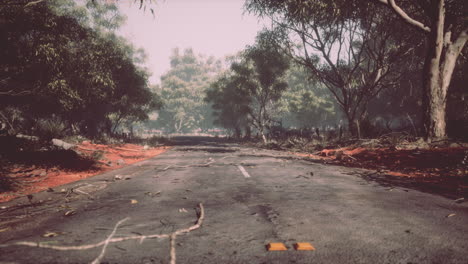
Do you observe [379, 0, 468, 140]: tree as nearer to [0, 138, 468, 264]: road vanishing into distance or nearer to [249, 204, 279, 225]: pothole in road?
[0, 138, 468, 264]: road vanishing into distance

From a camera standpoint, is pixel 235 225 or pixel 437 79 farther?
pixel 437 79

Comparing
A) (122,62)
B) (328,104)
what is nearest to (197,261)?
(122,62)

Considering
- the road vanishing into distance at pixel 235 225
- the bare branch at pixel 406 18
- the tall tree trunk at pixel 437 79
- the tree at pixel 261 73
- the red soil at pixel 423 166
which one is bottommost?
the road vanishing into distance at pixel 235 225

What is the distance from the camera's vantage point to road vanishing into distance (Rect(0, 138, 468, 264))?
99.9 inches

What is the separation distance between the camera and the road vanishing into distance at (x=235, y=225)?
254 cm

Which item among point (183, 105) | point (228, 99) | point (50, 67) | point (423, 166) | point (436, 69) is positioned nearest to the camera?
point (423, 166)

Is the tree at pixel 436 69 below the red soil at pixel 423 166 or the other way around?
the other way around

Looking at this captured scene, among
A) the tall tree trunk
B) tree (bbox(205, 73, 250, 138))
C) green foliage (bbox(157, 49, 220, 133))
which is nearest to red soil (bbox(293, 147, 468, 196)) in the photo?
Answer: the tall tree trunk

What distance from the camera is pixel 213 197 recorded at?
16.2 ft

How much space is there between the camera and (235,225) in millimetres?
3373

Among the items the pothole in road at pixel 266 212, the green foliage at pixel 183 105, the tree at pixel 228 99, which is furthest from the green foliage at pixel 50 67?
the green foliage at pixel 183 105

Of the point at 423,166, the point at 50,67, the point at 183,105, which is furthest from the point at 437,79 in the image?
the point at 183,105

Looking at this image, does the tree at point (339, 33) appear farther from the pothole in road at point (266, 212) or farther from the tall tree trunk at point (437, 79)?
the pothole in road at point (266, 212)

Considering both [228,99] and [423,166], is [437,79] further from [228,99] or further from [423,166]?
[228,99]
